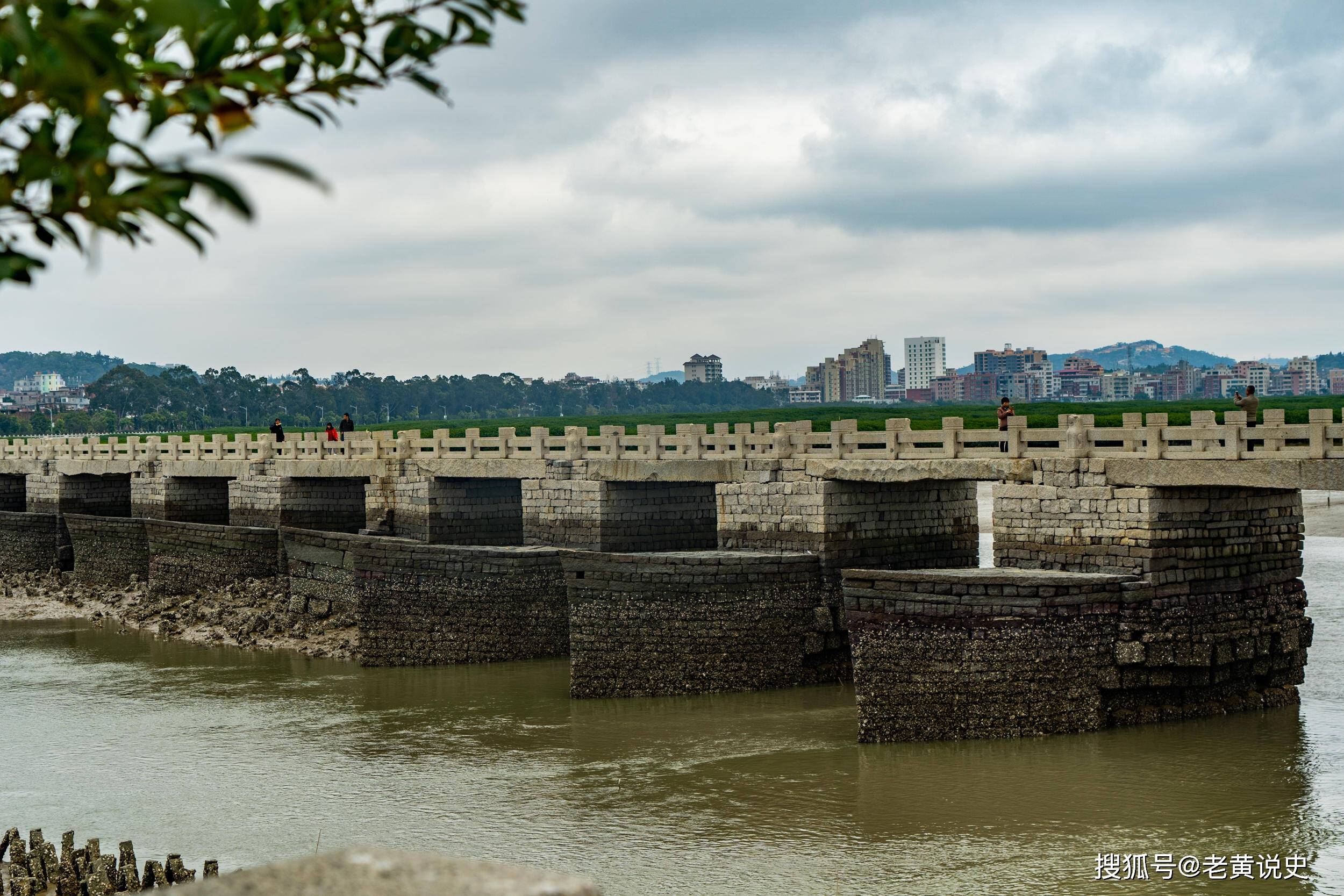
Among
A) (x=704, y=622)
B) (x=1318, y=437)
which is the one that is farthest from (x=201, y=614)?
(x=1318, y=437)

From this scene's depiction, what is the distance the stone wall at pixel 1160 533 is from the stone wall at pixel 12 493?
4074 centimetres

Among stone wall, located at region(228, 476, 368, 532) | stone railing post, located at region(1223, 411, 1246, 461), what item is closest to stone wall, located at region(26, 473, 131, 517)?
stone wall, located at region(228, 476, 368, 532)

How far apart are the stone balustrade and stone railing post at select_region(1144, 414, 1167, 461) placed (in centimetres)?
1

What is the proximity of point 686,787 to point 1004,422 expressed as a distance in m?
8.08

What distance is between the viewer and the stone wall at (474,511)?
30797 mm

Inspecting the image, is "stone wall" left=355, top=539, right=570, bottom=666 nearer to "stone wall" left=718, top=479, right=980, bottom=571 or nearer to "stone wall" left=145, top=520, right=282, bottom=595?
"stone wall" left=718, top=479, right=980, bottom=571

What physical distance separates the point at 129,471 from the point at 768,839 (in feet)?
106

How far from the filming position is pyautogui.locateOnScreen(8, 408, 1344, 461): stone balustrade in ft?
57.8

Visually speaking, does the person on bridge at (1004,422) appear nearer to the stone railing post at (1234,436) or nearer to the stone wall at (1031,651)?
the stone wall at (1031,651)

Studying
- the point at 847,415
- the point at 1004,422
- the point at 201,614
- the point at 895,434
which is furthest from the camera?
the point at 847,415

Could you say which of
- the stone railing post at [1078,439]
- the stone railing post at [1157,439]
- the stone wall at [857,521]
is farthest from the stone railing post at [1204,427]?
the stone wall at [857,521]

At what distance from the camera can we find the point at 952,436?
21.2 m

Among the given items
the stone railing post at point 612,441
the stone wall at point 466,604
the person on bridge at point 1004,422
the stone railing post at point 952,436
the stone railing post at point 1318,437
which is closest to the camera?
the stone railing post at point 1318,437

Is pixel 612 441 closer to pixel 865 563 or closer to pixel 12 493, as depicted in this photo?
pixel 865 563
